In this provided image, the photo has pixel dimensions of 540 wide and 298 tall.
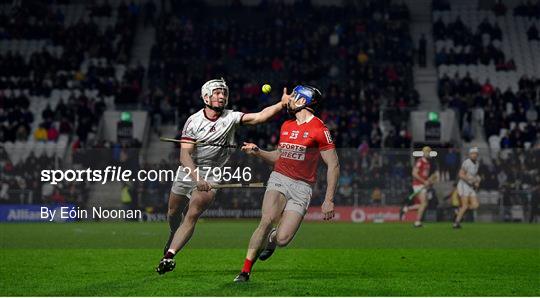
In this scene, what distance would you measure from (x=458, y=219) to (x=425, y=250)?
963 centimetres

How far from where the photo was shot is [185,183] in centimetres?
1571

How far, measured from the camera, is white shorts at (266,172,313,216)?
14711 mm

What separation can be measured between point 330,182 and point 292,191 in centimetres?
77

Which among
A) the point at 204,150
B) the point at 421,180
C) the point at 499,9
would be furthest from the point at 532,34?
the point at 204,150

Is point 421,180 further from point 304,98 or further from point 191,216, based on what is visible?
point 304,98

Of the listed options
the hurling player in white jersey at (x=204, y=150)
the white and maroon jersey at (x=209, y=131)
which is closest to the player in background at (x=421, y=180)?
the hurling player in white jersey at (x=204, y=150)

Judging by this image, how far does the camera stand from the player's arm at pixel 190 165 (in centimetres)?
1523

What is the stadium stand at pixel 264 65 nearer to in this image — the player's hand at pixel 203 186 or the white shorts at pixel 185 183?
the white shorts at pixel 185 183

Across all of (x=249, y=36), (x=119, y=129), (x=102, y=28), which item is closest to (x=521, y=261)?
(x=119, y=129)

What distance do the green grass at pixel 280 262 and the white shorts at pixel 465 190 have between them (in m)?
1.48

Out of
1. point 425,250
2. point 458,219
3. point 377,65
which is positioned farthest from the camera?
point 377,65

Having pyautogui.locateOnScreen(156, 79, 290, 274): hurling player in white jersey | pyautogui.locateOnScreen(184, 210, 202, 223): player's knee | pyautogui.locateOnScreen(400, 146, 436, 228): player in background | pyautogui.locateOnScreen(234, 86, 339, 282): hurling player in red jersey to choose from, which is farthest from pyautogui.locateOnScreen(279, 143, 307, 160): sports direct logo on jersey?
pyautogui.locateOnScreen(400, 146, 436, 228): player in background

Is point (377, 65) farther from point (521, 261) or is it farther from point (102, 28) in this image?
point (521, 261)

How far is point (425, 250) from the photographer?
71.4ft
